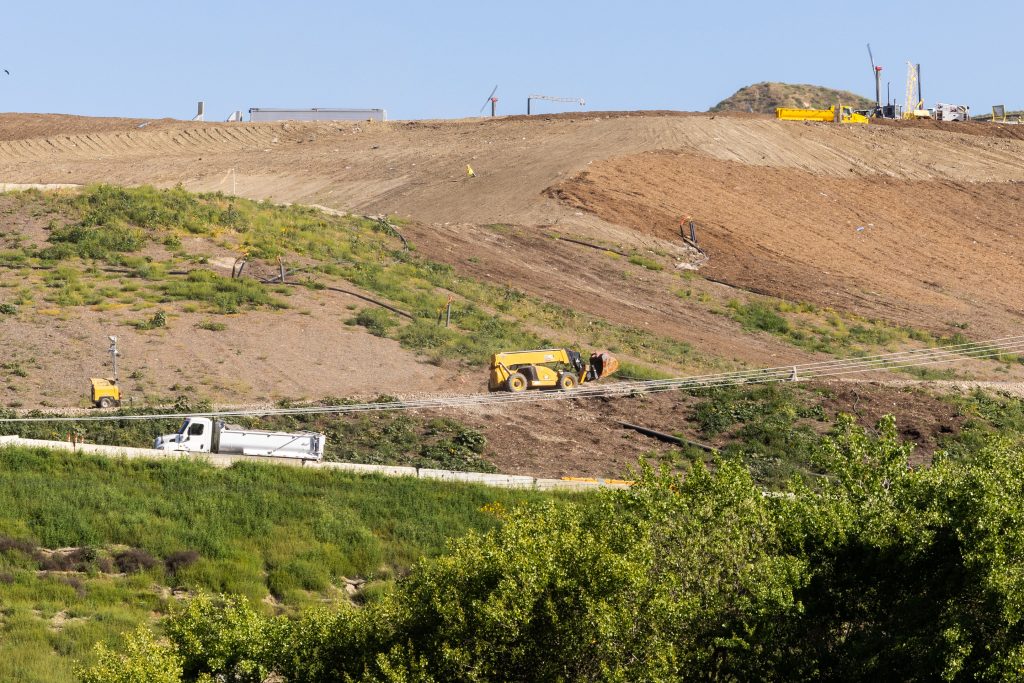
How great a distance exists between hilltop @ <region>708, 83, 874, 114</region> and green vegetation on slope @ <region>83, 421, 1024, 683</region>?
13326 cm

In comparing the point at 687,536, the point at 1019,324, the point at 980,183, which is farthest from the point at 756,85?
the point at 687,536

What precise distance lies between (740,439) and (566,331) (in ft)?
36.3

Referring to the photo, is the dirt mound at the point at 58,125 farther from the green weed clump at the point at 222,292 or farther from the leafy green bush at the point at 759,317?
the leafy green bush at the point at 759,317

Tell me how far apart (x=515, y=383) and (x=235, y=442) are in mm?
10363

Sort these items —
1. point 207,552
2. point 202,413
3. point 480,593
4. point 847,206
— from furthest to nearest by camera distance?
point 847,206, point 202,413, point 207,552, point 480,593

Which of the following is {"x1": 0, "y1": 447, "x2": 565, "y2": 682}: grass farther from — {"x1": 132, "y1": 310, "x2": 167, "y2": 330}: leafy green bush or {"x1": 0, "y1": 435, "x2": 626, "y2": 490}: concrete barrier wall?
{"x1": 132, "y1": 310, "x2": 167, "y2": 330}: leafy green bush

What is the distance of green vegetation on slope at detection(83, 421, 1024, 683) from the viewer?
1891cm

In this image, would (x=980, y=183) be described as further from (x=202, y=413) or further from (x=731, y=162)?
(x=202, y=413)

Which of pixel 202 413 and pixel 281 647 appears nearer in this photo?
pixel 281 647

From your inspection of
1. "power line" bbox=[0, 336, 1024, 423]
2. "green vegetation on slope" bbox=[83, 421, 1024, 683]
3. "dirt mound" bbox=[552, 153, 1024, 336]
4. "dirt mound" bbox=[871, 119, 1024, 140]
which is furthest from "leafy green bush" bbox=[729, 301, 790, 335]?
"dirt mound" bbox=[871, 119, 1024, 140]

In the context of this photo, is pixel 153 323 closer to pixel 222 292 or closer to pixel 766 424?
pixel 222 292

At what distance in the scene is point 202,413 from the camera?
3947 centimetres

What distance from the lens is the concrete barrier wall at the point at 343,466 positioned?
3438 centimetres

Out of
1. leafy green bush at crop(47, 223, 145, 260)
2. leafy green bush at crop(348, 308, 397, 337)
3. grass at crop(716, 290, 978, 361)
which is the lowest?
grass at crop(716, 290, 978, 361)
